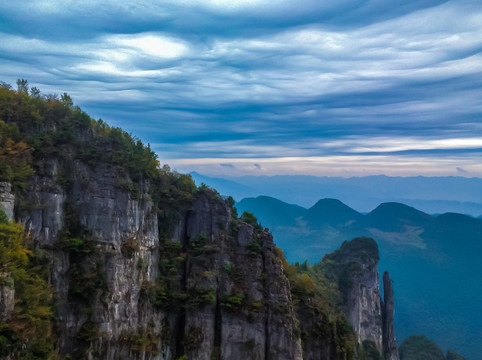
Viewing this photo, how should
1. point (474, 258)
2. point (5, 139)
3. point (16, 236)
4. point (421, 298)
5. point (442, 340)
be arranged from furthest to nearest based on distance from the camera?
point (474, 258) → point (421, 298) → point (442, 340) → point (5, 139) → point (16, 236)

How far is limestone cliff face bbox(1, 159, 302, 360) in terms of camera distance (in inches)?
953

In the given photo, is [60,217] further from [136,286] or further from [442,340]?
[442,340]

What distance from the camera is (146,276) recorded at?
29094 mm

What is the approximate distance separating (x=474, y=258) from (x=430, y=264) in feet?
68.8

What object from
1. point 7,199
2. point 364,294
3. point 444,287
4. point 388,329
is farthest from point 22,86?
point 444,287

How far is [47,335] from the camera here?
2062 cm

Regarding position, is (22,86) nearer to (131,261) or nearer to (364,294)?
(131,261)

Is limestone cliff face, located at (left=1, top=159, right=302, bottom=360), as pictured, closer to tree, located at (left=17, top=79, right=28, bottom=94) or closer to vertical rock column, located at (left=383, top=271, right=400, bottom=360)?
tree, located at (left=17, top=79, right=28, bottom=94)

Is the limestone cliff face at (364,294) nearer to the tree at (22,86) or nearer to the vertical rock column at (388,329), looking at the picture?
the vertical rock column at (388,329)

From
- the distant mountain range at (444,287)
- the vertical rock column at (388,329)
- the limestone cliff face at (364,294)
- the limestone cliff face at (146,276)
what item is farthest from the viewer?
the distant mountain range at (444,287)

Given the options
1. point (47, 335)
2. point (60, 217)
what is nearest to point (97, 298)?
point (47, 335)

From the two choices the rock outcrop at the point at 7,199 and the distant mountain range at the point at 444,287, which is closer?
the rock outcrop at the point at 7,199

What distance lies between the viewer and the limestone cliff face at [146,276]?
24.2 m

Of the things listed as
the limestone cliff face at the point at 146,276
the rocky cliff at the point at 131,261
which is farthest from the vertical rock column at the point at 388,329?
the limestone cliff face at the point at 146,276
